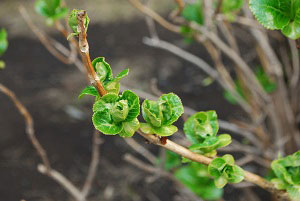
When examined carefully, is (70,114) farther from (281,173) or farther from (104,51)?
(281,173)

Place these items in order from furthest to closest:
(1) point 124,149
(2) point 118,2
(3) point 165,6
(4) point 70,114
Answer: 1. (2) point 118,2
2. (3) point 165,6
3. (4) point 70,114
4. (1) point 124,149

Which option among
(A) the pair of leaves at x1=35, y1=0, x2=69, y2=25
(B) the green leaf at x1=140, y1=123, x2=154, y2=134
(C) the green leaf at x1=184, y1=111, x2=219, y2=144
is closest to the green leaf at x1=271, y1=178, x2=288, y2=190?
(C) the green leaf at x1=184, y1=111, x2=219, y2=144

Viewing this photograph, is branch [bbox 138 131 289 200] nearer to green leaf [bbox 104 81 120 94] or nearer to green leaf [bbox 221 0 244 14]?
green leaf [bbox 104 81 120 94]

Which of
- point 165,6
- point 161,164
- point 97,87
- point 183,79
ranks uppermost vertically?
point 165,6

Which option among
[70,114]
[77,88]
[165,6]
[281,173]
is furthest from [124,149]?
[281,173]

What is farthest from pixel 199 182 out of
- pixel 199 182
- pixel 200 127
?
pixel 200 127
